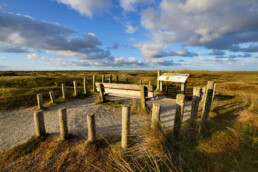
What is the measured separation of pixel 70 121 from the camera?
5.48 meters

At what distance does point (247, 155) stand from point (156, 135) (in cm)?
273

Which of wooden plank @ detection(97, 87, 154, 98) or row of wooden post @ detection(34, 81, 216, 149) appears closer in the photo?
row of wooden post @ detection(34, 81, 216, 149)

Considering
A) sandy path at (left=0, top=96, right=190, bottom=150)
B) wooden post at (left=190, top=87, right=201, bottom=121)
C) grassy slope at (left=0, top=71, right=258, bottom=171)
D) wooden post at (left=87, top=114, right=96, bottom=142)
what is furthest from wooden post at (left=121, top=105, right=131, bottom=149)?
wooden post at (left=190, top=87, right=201, bottom=121)

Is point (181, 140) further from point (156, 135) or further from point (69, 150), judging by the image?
point (69, 150)

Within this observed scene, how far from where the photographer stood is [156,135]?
130 inches

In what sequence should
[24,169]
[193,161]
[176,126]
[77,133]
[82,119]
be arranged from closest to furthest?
1. [24,169]
2. [193,161]
3. [176,126]
4. [77,133]
5. [82,119]

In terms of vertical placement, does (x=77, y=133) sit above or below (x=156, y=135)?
below

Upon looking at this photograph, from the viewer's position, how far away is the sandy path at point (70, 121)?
4.47 m

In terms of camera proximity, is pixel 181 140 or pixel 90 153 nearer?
pixel 90 153

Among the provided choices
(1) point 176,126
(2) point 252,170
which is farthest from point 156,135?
(2) point 252,170

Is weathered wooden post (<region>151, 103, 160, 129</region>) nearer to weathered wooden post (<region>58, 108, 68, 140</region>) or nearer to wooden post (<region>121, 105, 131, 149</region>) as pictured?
wooden post (<region>121, 105, 131, 149</region>)

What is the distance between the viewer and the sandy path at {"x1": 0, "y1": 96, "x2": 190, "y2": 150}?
4.47 metres

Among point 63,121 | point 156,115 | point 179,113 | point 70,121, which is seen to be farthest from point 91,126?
point 179,113

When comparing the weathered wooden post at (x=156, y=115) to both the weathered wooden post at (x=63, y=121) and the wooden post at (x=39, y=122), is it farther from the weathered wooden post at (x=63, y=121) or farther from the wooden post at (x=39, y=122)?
the wooden post at (x=39, y=122)
